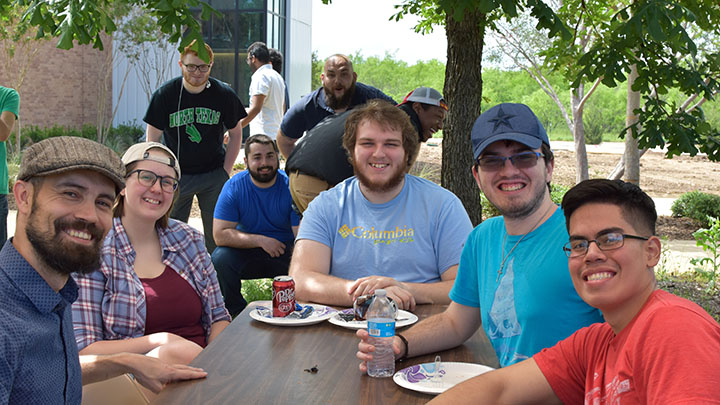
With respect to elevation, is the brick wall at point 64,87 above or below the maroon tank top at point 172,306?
above

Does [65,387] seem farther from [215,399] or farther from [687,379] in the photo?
[687,379]

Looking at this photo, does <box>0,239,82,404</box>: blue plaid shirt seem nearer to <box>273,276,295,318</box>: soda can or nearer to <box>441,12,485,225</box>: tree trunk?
<box>273,276,295,318</box>: soda can

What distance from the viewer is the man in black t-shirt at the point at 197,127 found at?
5.94 m

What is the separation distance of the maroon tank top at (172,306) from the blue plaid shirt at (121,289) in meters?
0.04

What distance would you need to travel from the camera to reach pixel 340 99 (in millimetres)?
5805

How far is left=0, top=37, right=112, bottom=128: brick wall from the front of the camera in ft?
65.8

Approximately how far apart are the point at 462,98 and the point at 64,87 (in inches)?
686

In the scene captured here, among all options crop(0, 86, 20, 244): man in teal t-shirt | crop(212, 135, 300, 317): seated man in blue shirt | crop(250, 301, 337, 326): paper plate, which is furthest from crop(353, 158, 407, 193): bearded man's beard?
crop(0, 86, 20, 244): man in teal t-shirt

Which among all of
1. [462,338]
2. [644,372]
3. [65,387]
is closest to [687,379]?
[644,372]

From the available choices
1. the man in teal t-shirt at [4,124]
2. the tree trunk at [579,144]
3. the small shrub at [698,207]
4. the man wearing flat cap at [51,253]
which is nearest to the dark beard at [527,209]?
the man wearing flat cap at [51,253]

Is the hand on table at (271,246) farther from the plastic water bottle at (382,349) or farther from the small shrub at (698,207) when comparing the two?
the small shrub at (698,207)

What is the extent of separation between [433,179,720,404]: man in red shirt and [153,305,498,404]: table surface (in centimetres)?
30

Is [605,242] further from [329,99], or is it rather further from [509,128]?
[329,99]

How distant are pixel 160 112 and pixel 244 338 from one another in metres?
3.68
